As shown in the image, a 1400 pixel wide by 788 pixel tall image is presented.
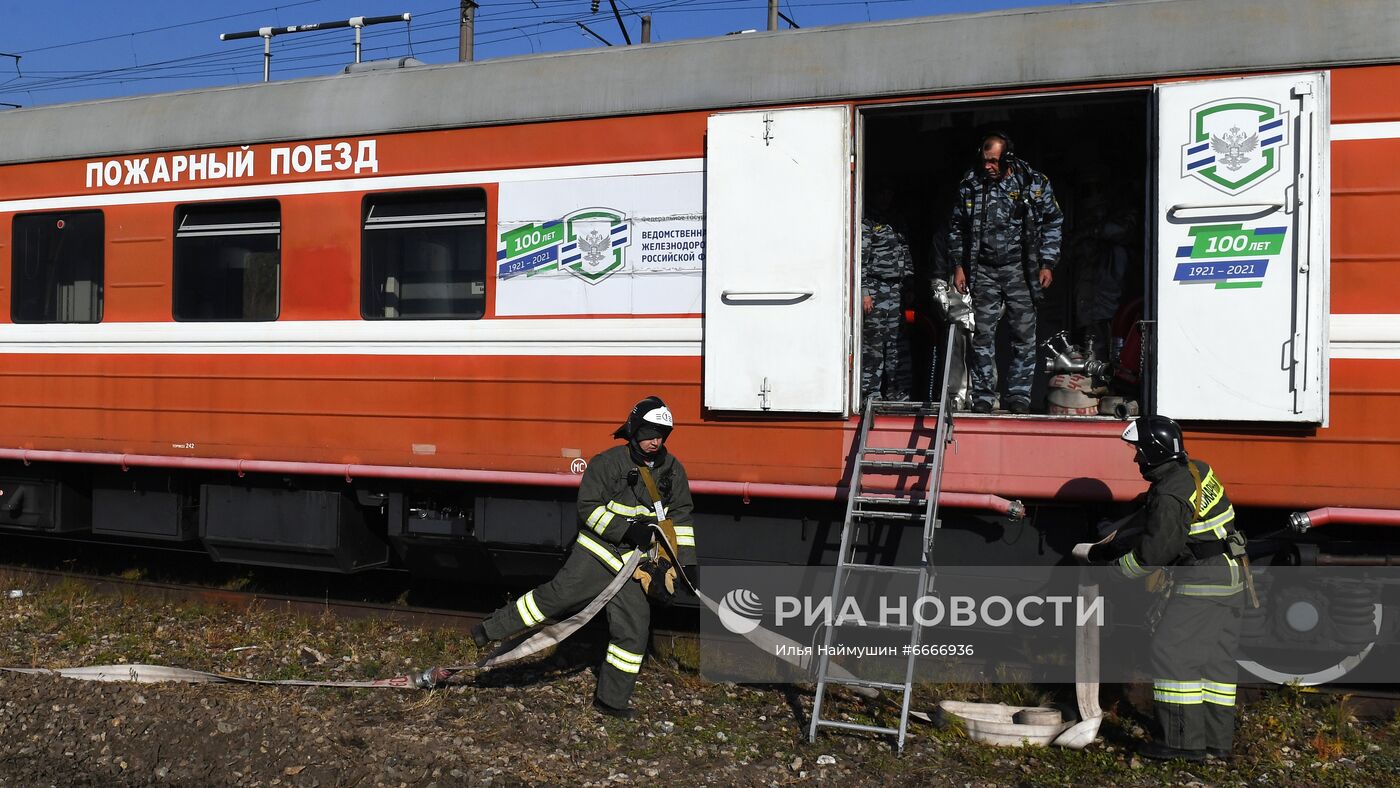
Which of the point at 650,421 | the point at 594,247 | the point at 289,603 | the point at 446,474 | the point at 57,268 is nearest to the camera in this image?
the point at 650,421

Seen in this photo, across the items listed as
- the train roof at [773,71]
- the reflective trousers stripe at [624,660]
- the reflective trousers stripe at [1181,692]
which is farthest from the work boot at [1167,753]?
the train roof at [773,71]

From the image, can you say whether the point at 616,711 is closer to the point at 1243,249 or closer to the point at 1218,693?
the point at 1218,693

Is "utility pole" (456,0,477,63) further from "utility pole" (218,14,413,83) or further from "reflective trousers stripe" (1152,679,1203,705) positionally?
"reflective trousers stripe" (1152,679,1203,705)

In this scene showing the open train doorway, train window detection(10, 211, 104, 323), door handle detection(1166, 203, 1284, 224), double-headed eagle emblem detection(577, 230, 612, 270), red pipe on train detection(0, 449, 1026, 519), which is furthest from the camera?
train window detection(10, 211, 104, 323)

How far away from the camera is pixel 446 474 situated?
21.8ft

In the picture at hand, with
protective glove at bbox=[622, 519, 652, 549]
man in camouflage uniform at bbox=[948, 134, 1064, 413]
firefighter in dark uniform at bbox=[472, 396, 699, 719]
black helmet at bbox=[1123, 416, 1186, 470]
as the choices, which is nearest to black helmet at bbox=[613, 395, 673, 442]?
firefighter in dark uniform at bbox=[472, 396, 699, 719]

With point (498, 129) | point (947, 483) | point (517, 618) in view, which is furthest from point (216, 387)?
point (947, 483)

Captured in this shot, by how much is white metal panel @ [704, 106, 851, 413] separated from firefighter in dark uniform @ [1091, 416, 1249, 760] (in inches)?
63.0

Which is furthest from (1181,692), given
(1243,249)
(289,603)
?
(289,603)

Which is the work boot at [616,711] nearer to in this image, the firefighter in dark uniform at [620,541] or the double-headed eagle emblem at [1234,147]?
the firefighter in dark uniform at [620,541]

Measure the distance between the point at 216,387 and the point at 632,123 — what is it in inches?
128

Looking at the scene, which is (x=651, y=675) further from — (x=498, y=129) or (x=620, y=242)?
(x=498, y=129)

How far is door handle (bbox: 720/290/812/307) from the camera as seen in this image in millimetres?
5922

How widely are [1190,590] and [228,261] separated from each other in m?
5.96
